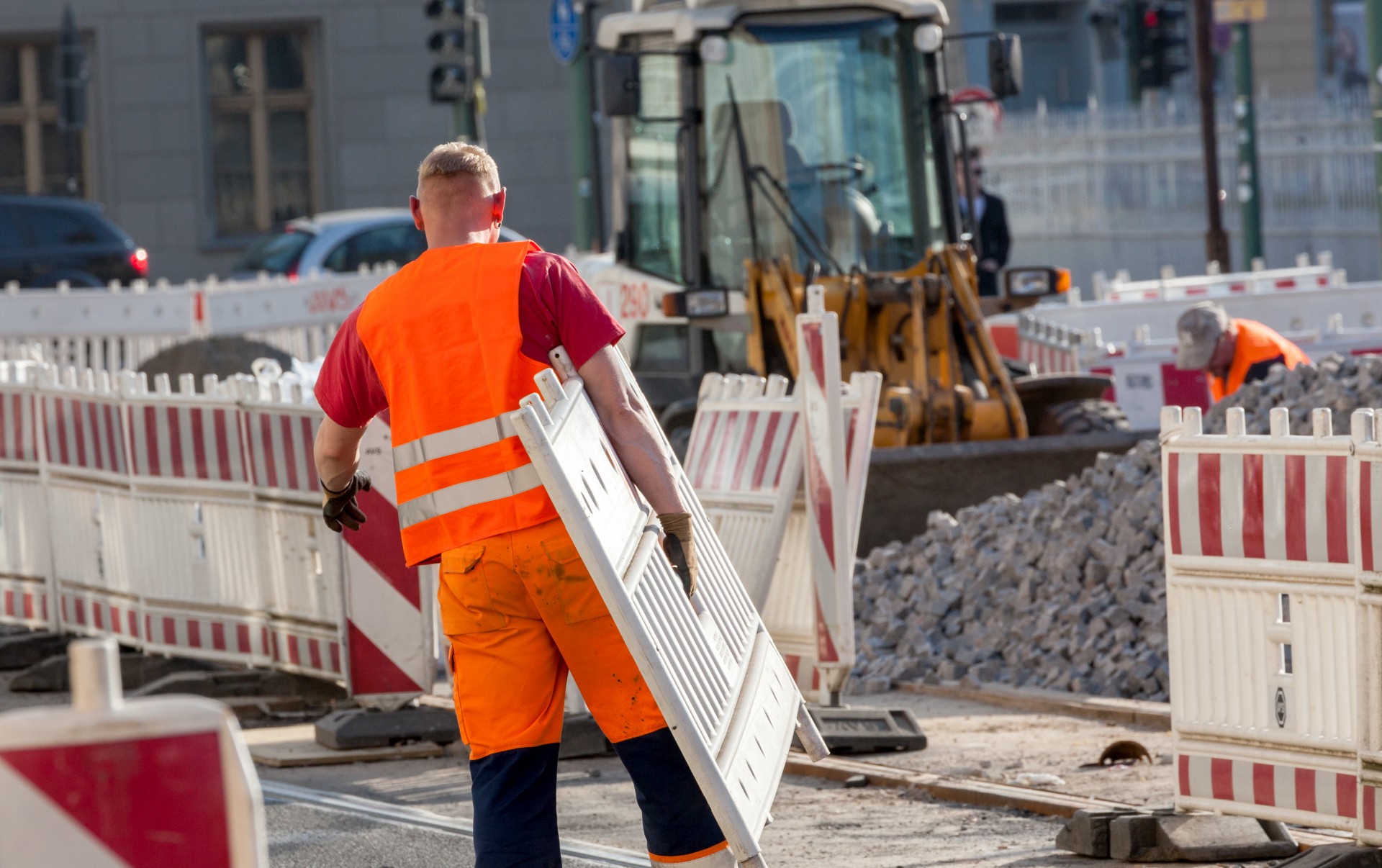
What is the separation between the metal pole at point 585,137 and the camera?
22922 millimetres

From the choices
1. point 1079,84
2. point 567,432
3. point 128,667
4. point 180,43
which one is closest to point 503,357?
point 567,432

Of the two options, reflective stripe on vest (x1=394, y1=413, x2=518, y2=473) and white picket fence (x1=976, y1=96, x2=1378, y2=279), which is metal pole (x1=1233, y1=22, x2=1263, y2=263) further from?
reflective stripe on vest (x1=394, y1=413, x2=518, y2=473)

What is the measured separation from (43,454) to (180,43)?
24.8 meters

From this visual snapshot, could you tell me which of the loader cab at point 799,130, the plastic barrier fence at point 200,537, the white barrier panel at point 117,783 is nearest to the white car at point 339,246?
the loader cab at point 799,130

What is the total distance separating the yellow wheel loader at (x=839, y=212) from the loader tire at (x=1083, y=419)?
2 cm

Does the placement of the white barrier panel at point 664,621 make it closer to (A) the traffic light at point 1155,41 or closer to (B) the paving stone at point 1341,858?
(B) the paving stone at point 1341,858

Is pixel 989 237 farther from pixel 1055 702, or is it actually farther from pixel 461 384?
pixel 461 384

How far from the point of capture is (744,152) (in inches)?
483

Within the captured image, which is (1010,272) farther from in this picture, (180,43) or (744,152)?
(180,43)

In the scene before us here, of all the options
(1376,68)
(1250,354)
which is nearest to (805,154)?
(1250,354)

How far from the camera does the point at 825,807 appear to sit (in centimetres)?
656

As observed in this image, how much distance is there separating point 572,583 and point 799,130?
8.02m

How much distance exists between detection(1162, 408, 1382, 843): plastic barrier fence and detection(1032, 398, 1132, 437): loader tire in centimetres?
650

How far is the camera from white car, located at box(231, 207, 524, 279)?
2352cm
